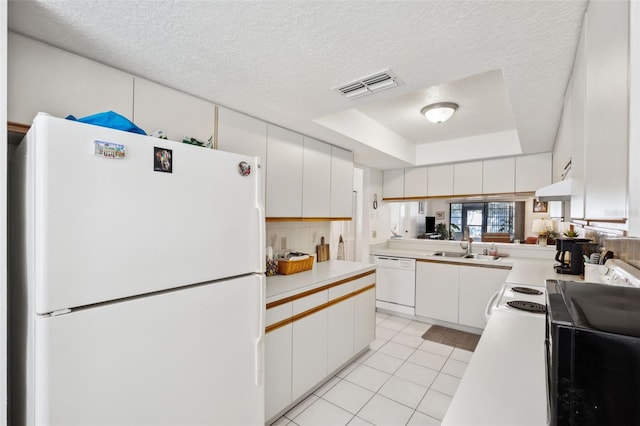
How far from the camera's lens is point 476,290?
3445mm

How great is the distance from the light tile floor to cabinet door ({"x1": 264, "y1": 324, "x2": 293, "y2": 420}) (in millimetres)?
150

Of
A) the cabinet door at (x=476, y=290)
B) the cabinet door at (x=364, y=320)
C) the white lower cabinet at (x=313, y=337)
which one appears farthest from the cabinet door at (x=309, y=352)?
the cabinet door at (x=476, y=290)

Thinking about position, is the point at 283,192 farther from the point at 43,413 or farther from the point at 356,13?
the point at 43,413

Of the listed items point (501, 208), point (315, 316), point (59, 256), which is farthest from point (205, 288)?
point (501, 208)

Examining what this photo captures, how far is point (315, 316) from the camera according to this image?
228 centimetres

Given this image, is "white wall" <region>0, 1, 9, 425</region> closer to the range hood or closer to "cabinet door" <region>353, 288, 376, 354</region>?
"cabinet door" <region>353, 288, 376, 354</region>

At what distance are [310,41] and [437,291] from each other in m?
3.33

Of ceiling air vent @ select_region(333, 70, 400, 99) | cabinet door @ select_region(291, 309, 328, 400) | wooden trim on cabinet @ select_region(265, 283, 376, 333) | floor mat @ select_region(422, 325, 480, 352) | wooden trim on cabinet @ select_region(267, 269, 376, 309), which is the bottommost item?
floor mat @ select_region(422, 325, 480, 352)

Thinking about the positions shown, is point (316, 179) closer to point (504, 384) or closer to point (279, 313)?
point (279, 313)

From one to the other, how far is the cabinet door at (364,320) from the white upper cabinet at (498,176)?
2.04m

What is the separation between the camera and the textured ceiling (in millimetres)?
1123

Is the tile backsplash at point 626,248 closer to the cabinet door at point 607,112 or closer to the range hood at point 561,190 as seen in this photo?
the range hood at point 561,190

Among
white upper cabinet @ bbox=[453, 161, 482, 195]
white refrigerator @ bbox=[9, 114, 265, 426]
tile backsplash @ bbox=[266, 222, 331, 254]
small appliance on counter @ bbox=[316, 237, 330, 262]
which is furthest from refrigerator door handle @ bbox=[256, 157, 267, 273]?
white upper cabinet @ bbox=[453, 161, 482, 195]

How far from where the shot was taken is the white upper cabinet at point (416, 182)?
418 cm
